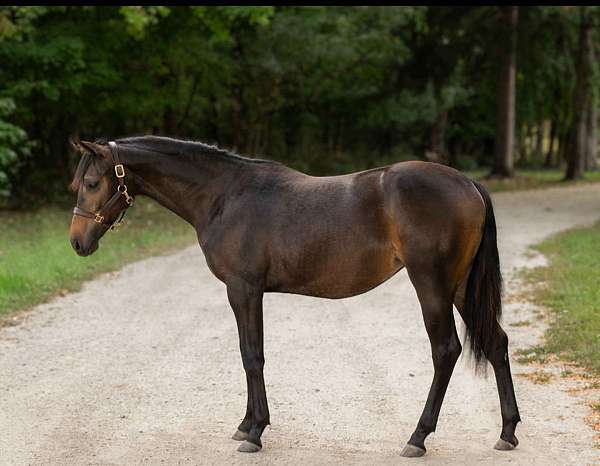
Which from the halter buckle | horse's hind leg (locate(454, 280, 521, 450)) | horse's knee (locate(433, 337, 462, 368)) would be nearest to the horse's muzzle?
the halter buckle

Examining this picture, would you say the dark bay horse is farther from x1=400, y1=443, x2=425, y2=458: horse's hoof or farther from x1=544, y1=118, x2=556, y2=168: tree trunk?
x1=544, y1=118, x2=556, y2=168: tree trunk

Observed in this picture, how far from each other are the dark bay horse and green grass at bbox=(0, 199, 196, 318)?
514 cm

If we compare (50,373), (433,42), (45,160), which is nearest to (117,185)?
(50,373)

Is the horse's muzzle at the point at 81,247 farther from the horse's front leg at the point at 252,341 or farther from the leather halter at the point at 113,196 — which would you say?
the horse's front leg at the point at 252,341

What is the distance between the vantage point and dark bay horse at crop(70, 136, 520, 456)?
5.38 meters

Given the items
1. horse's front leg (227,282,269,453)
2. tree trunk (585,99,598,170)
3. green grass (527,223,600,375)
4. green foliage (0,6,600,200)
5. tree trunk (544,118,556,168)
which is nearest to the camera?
horse's front leg (227,282,269,453)

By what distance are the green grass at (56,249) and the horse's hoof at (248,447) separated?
5.61 metres

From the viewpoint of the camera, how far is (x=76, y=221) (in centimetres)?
574

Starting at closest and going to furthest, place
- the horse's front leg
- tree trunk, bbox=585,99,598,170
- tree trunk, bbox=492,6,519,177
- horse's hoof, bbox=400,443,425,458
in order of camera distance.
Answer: horse's hoof, bbox=400,443,425,458, the horse's front leg, tree trunk, bbox=492,6,519,177, tree trunk, bbox=585,99,598,170

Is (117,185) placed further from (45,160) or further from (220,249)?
(45,160)

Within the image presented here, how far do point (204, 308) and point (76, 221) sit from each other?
514cm

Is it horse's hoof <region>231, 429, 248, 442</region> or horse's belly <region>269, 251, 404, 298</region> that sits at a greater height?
horse's belly <region>269, 251, 404, 298</region>

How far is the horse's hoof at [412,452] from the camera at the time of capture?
535 cm

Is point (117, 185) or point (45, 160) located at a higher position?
point (117, 185)
